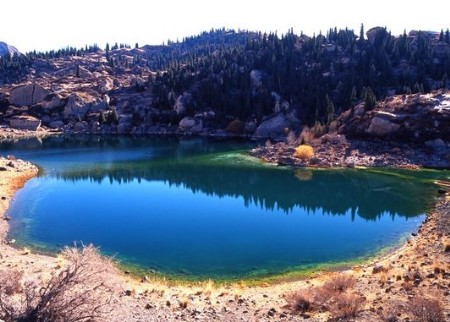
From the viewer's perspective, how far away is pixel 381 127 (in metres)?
87.9

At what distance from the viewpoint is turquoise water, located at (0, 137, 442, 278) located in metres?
34.8

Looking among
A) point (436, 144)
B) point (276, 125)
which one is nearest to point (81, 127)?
point (276, 125)

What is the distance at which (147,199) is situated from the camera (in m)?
56.2

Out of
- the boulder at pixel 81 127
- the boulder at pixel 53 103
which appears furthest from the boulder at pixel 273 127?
the boulder at pixel 53 103

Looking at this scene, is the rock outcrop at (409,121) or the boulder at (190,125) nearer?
the rock outcrop at (409,121)

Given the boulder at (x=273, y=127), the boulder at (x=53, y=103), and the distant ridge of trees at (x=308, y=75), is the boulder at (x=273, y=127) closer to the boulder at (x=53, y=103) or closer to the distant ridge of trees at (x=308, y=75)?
the distant ridge of trees at (x=308, y=75)

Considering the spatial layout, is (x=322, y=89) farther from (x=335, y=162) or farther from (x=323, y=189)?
(x=323, y=189)

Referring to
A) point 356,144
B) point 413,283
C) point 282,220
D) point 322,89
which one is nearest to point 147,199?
point 282,220

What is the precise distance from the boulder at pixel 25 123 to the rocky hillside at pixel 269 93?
0.37 metres

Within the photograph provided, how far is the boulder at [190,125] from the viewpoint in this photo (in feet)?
456

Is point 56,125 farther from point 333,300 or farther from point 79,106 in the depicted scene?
point 333,300

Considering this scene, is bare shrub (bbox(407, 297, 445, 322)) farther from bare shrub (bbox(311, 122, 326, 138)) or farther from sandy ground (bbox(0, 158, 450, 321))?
bare shrub (bbox(311, 122, 326, 138))

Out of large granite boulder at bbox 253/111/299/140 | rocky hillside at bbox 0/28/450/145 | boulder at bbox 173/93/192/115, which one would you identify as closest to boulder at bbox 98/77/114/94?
rocky hillside at bbox 0/28/450/145

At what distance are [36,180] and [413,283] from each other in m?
59.6
